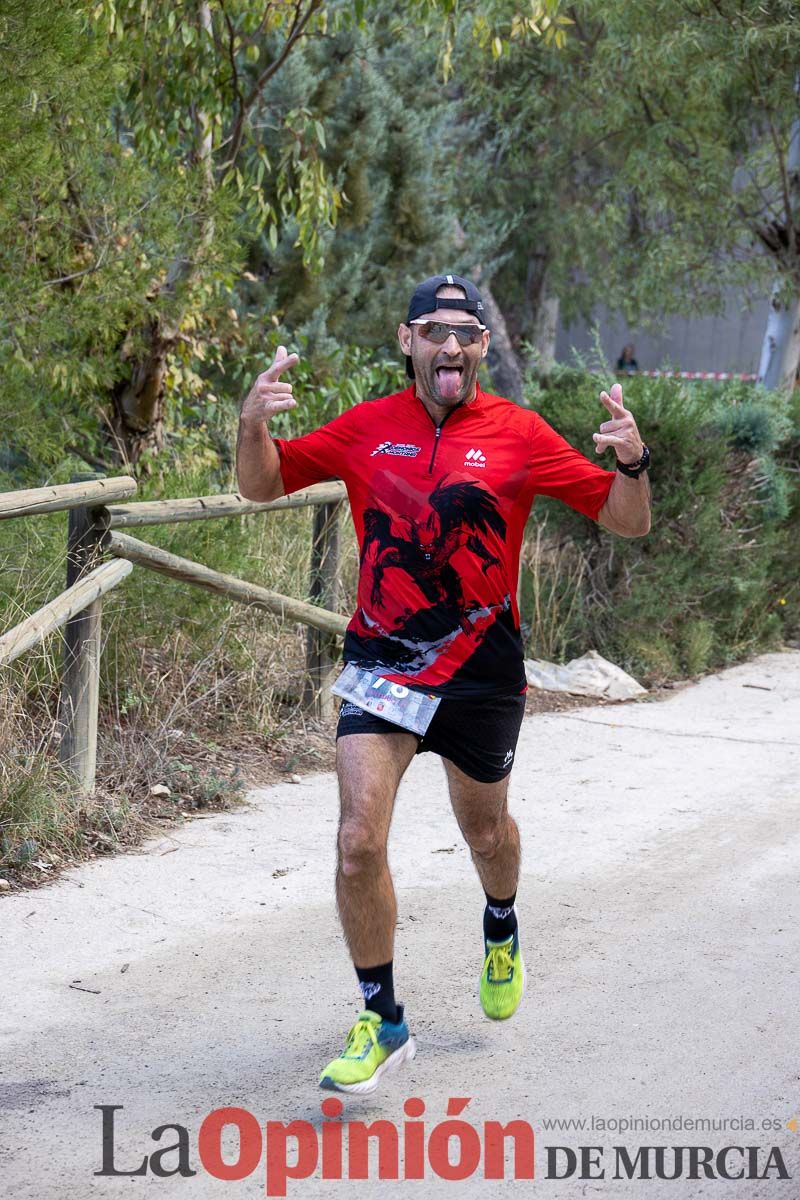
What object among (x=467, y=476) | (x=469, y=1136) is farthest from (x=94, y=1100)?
(x=467, y=476)

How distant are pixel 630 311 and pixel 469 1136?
20926mm

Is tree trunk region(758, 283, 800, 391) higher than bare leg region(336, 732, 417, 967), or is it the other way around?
tree trunk region(758, 283, 800, 391)

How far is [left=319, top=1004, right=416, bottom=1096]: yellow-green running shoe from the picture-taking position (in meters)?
3.78

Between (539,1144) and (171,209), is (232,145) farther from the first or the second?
(539,1144)

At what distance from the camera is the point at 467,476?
4.04m

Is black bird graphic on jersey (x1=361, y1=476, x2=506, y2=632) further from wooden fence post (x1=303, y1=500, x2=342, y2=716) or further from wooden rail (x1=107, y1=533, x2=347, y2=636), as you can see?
wooden fence post (x1=303, y1=500, x2=342, y2=716)

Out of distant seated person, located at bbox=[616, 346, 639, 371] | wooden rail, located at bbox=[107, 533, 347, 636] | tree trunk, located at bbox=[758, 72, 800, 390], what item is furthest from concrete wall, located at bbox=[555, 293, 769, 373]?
wooden rail, located at bbox=[107, 533, 347, 636]

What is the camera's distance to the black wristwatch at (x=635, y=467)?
157 inches

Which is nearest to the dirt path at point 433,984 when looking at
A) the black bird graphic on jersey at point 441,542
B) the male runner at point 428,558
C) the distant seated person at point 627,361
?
the male runner at point 428,558

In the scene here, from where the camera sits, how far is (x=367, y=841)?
149 inches

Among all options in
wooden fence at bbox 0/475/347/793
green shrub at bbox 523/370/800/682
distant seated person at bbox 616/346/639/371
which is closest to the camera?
wooden fence at bbox 0/475/347/793

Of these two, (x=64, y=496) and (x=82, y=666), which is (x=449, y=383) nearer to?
(x=64, y=496)

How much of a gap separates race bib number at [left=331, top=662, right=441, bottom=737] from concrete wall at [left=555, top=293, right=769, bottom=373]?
27.5 meters

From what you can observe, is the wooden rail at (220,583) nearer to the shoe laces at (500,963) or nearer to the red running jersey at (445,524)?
the red running jersey at (445,524)
